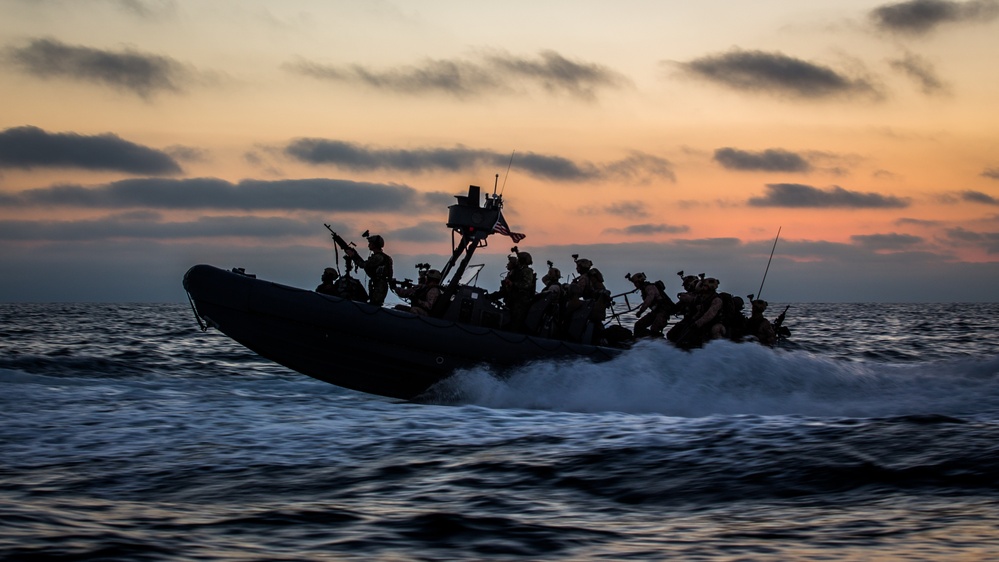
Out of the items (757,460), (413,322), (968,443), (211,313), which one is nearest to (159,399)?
(211,313)

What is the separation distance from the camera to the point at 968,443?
8.01 meters

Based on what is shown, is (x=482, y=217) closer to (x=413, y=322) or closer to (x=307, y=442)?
(x=413, y=322)

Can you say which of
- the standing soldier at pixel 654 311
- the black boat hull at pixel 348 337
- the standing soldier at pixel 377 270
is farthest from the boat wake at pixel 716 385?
the standing soldier at pixel 377 270

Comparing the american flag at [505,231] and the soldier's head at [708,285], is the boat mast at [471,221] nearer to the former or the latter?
Result: the american flag at [505,231]

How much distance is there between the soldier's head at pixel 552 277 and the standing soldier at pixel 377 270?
8.17 feet

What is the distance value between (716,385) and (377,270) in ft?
17.9

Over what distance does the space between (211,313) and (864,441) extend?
372 inches

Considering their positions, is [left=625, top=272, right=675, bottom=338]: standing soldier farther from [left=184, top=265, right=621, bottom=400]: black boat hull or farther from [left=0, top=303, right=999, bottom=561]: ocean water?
[left=184, top=265, right=621, bottom=400]: black boat hull

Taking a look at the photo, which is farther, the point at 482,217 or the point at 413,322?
the point at 482,217

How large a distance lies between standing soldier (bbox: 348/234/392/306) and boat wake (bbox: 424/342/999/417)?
1762 millimetres

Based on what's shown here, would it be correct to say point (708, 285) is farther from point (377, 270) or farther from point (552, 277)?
point (377, 270)

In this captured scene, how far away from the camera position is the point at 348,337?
13492mm

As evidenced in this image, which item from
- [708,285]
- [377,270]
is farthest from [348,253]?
[708,285]

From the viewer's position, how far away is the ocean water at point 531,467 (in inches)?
213
